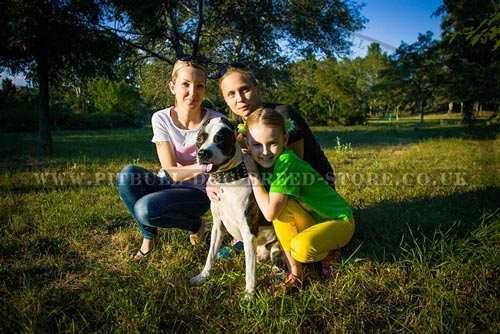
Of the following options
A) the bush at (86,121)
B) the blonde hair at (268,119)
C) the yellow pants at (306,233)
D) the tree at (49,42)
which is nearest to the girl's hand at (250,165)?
the blonde hair at (268,119)

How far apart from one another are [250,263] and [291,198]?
0.59m

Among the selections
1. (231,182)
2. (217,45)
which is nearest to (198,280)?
(231,182)

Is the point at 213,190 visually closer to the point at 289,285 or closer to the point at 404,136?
the point at 289,285

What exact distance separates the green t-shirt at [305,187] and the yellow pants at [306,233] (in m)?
0.06

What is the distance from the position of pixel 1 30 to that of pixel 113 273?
319 inches

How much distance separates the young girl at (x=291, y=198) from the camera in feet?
6.90

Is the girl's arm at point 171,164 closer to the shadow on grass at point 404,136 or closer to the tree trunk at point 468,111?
the shadow on grass at point 404,136

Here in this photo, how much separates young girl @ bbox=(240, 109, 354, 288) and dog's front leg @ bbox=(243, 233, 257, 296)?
0.73ft

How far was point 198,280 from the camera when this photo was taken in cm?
232

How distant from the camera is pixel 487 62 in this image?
1332cm

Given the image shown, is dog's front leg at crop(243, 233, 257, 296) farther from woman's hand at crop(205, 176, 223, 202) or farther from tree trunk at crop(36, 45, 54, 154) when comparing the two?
tree trunk at crop(36, 45, 54, 154)

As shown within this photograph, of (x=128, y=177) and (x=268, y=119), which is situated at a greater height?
(x=268, y=119)

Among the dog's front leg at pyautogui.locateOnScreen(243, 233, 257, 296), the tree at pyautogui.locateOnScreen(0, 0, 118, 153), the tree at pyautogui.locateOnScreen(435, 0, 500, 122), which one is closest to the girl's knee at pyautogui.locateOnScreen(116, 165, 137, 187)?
the dog's front leg at pyautogui.locateOnScreen(243, 233, 257, 296)

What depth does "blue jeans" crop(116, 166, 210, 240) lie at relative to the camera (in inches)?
104
